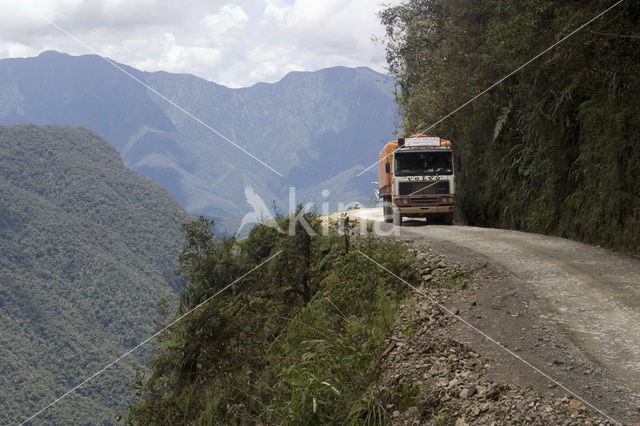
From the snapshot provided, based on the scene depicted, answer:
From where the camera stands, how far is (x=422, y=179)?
22.0 metres

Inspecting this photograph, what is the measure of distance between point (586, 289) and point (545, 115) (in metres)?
8.34

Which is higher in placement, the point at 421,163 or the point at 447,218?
the point at 421,163

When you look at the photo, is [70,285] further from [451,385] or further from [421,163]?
[451,385]

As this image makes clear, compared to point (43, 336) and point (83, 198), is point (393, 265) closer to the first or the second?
point (43, 336)

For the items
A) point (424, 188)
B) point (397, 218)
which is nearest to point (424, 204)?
point (424, 188)

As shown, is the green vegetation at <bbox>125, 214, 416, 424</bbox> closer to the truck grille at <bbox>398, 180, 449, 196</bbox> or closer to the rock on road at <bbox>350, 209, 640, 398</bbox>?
the rock on road at <bbox>350, 209, 640, 398</bbox>

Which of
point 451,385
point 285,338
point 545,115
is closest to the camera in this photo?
point 451,385

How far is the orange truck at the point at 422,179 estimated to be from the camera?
21.9 metres

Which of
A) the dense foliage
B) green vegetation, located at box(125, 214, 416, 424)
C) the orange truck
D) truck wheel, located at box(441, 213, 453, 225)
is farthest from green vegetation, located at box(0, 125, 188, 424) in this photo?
green vegetation, located at box(125, 214, 416, 424)

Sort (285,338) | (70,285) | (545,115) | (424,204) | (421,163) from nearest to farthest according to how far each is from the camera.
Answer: (285,338), (545,115), (424,204), (421,163), (70,285)

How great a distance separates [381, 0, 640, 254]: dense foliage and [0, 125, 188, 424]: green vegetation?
270 ft

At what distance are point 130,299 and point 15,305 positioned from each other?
1057 inches

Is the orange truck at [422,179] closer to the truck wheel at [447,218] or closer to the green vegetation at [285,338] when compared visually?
the truck wheel at [447,218]

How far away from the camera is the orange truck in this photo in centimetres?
2194
